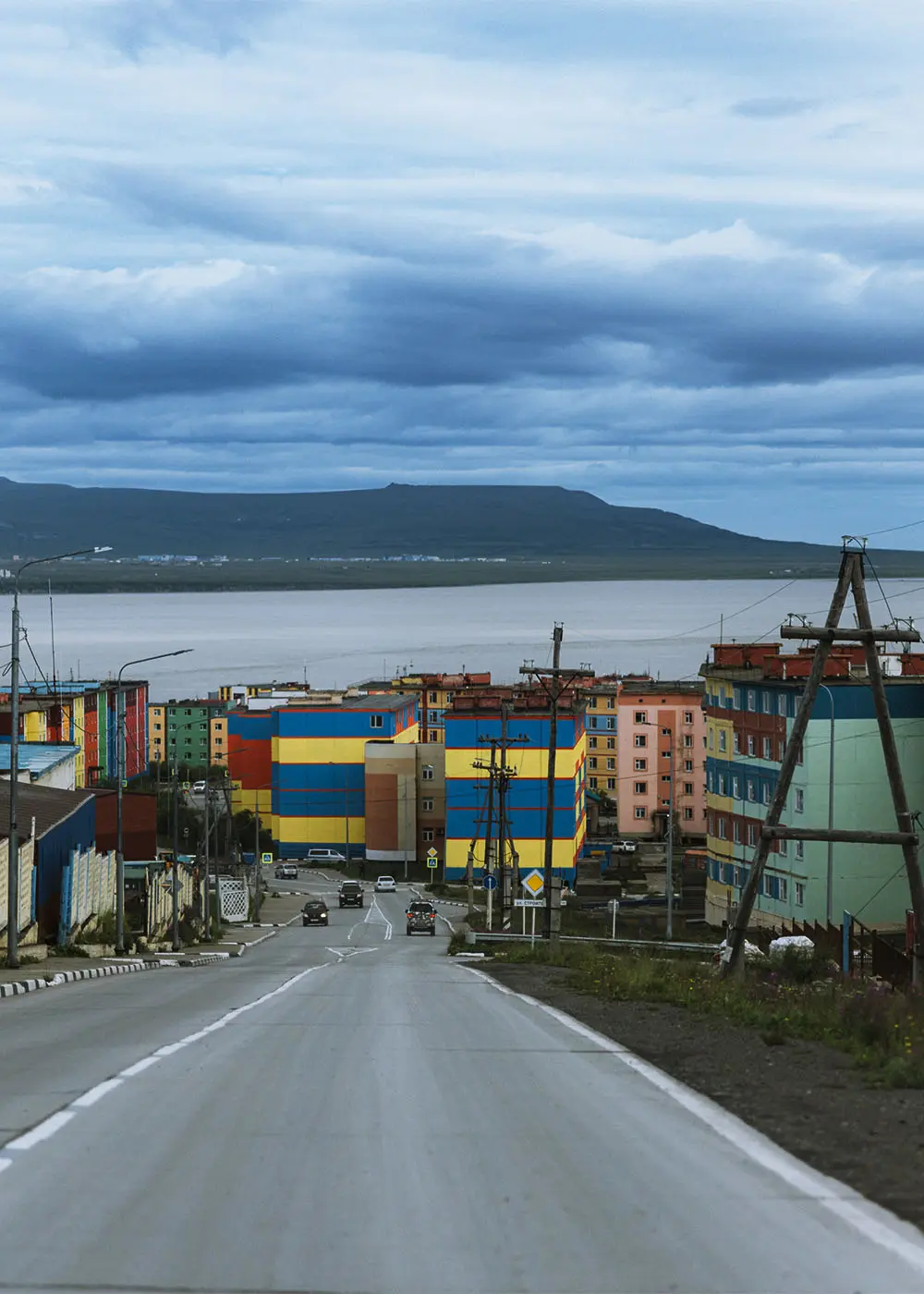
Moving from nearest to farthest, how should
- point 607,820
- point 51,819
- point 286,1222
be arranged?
point 286,1222 → point 51,819 → point 607,820

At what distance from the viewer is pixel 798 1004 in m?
16.4

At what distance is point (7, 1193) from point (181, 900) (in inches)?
2044

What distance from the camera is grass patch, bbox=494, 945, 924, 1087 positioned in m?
12.1

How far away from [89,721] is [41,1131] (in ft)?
371

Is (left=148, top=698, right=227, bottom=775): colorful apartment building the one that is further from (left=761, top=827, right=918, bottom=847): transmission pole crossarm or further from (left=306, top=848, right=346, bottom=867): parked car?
(left=761, top=827, right=918, bottom=847): transmission pole crossarm

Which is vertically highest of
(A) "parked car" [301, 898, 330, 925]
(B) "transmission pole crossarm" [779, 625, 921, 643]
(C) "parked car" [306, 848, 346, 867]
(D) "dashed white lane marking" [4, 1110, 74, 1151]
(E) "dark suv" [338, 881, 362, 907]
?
(B) "transmission pole crossarm" [779, 625, 921, 643]

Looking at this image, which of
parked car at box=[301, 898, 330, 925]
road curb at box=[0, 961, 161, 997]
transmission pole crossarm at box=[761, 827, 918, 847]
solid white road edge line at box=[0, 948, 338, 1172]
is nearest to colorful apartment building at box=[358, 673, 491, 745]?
parked car at box=[301, 898, 330, 925]

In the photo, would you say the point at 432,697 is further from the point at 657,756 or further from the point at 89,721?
the point at 657,756

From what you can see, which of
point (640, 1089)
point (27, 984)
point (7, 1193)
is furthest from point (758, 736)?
point (7, 1193)

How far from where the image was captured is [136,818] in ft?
186

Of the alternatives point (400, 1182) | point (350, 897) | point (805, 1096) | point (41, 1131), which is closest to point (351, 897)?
point (350, 897)

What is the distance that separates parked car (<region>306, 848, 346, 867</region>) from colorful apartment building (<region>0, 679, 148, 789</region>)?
15250 millimetres

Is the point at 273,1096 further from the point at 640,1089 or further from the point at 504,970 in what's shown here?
the point at 504,970

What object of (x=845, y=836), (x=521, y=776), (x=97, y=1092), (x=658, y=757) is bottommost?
(x=658, y=757)
